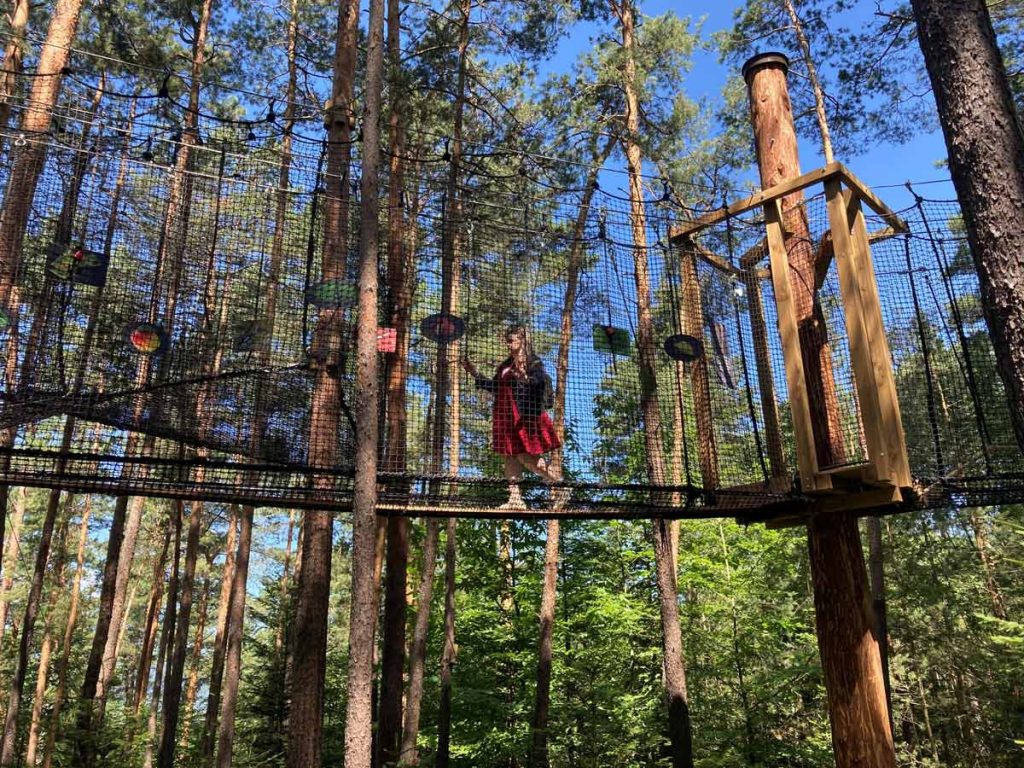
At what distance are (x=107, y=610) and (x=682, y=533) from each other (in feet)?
25.0

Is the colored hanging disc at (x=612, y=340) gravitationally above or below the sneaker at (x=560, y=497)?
above

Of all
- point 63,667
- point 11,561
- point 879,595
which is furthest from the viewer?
point 11,561

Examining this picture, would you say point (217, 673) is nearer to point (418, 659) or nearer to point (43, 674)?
point (43, 674)

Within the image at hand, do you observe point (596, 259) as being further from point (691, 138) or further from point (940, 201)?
point (691, 138)

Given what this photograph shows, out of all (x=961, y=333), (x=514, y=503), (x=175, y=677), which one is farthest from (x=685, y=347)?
(x=175, y=677)

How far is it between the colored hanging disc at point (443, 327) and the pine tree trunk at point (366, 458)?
26.3 inches

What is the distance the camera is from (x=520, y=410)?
12.8ft

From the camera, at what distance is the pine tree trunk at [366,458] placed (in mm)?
2705

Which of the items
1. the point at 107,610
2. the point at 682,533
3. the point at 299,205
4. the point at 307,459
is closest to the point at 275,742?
the point at 107,610

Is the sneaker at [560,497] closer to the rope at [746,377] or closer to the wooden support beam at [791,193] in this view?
the rope at [746,377]

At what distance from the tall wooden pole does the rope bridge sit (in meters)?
0.08

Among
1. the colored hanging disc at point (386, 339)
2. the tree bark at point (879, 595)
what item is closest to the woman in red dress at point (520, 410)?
the colored hanging disc at point (386, 339)

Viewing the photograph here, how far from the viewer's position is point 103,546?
21.1m

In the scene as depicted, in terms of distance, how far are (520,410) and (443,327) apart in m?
0.62
